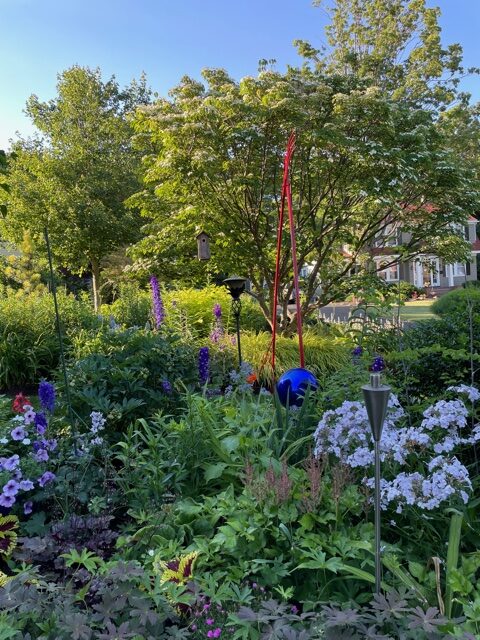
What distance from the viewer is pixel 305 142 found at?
6.92m

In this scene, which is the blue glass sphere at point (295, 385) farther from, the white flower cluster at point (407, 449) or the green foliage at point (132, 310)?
the green foliage at point (132, 310)

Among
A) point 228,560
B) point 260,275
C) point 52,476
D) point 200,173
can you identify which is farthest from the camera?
point 260,275

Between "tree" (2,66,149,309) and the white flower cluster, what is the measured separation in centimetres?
1141

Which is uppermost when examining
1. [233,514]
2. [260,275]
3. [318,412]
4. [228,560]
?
[260,275]

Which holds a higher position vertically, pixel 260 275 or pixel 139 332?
pixel 260 275

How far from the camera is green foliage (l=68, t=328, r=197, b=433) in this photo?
10.2 ft

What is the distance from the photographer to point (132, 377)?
130 inches

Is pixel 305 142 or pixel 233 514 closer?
pixel 233 514

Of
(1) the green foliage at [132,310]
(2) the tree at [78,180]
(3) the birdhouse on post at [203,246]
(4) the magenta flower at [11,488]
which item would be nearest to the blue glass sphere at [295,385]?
(4) the magenta flower at [11,488]

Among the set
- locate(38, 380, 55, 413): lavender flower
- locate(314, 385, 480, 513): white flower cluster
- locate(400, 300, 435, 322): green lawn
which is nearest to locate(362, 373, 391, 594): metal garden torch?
locate(314, 385, 480, 513): white flower cluster

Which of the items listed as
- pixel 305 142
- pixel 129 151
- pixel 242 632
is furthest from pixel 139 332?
pixel 129 151

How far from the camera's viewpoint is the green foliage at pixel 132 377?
10.2 ft

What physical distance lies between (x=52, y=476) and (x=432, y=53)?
17.7 metres

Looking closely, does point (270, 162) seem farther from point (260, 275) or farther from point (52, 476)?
point (52, 476)
